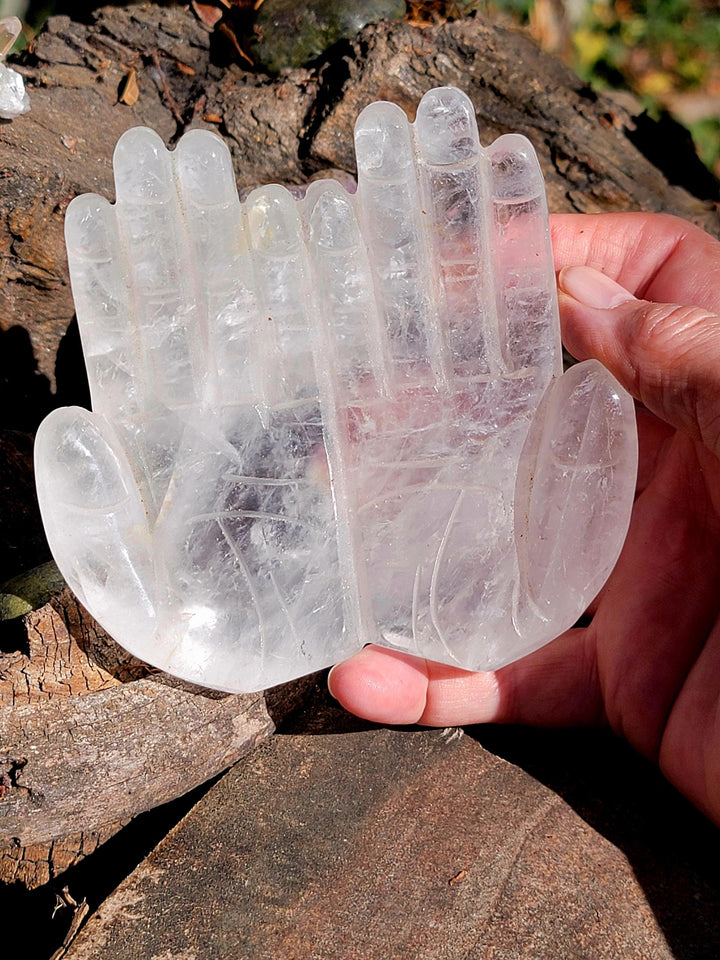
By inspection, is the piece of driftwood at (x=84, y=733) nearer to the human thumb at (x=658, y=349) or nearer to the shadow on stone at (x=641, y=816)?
the shadow on stone at (x=641, y=816)

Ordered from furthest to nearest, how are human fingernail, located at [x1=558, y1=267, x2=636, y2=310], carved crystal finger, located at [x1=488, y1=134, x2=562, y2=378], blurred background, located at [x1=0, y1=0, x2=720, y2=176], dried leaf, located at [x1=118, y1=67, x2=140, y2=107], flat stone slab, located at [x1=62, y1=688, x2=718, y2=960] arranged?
1. blurred background, located at [x1=0, y1=0, x2=720, y2=176]
2. dried leaf, located at [x1=118, y1=67, x2=140, y2=107]
3. human fingernail, located at [x1=558, y1=267, x2=636, y2=310]
4. carved crystal finger, located at [x1=488, y1=134, x2=562, y2=378]
5. flat stone slab, located at [x1=62, y1=688, x2=718, y2=960]

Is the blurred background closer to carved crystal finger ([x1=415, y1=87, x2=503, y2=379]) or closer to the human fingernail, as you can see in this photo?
the human fingernail

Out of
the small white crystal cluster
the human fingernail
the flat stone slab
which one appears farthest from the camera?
the small white crystal cluster

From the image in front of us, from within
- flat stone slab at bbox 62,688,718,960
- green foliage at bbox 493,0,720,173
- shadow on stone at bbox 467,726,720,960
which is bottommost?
flat stone slab at bbox 62,688,718,960

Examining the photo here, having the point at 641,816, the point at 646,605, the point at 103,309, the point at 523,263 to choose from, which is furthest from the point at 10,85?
the point at 641,816

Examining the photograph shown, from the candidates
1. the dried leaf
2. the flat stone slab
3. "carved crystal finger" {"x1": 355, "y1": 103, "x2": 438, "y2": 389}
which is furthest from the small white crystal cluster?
the flat stone slab

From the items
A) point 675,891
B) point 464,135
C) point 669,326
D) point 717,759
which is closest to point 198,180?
point 464,135

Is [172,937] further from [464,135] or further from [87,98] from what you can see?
[87,98]
